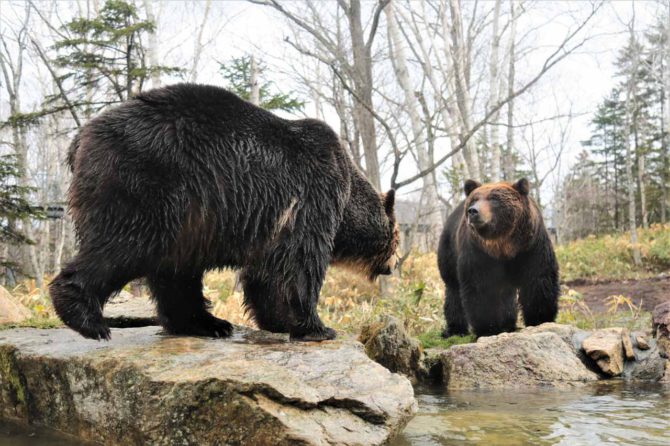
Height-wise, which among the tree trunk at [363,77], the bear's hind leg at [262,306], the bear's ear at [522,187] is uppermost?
the tree trunk at [363,77]

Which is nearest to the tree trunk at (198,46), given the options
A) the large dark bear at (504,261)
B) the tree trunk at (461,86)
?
the tree trunk at (461,86)

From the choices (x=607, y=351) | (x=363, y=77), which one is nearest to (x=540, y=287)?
(x=607, y=351)

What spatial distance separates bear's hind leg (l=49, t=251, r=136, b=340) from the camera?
3.62 m

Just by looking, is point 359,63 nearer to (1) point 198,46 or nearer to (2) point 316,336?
(2) point 316,336

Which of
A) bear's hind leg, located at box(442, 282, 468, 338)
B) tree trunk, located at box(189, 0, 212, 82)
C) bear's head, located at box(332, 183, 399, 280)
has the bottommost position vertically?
bear's hind leg, located at box(442, 282, 468, 338)

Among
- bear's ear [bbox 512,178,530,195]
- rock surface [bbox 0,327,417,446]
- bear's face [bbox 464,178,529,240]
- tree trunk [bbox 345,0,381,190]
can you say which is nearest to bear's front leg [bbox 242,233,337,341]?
rock surface [bbox 0,327,417,446]

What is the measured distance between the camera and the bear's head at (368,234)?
509 cm

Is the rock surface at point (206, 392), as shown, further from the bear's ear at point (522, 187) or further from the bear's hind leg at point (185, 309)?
the bear's ear at point (522, 187)

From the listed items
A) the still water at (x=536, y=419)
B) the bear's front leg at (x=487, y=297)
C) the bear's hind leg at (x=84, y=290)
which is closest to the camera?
the bear's hind leg at (x=84, y=290)

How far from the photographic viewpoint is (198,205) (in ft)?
12.9

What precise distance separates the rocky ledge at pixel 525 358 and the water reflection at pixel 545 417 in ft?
0.89

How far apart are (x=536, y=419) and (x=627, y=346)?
269cm

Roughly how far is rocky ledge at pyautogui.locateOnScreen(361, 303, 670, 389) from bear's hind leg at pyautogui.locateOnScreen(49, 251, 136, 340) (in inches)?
121

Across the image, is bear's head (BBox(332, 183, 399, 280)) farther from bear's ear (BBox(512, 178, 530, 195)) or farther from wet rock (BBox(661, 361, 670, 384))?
wet rock (BBox(661, 361, 670, 384))
